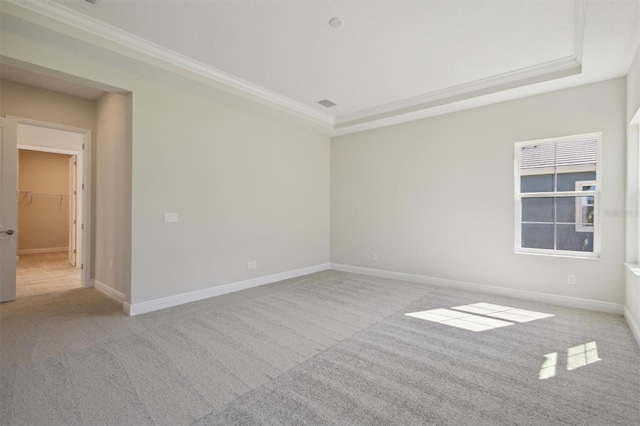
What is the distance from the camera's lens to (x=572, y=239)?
403 centimetres

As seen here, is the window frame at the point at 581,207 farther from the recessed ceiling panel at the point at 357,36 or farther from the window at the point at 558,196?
the recessed ceiling panel at the point at 357,36

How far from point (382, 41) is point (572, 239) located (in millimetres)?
3634

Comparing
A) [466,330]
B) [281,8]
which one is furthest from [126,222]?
[466,330]

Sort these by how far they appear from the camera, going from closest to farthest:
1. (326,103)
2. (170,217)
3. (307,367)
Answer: (307,367), (170,217), (326,103)

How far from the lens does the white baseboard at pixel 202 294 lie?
360 cm

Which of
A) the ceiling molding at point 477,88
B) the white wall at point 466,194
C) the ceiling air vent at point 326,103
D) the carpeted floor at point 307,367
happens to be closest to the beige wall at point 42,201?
the carpeted floor at point 307,367

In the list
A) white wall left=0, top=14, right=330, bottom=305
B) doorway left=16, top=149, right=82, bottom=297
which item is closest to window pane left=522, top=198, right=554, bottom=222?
white wall left=0, top=14, right=330, bottom=305

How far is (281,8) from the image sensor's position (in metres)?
2.67

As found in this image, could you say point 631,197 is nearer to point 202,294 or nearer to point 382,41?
point 382,41

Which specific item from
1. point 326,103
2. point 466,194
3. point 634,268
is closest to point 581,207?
point 634,268

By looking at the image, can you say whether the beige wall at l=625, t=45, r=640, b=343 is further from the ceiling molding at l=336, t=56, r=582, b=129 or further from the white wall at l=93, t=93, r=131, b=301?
the white wall at l=93, t=93, r=131, b=301

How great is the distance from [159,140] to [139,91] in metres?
0.60

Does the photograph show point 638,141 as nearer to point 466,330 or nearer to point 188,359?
point 466,330

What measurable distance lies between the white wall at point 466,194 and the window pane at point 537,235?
191 millimetres
